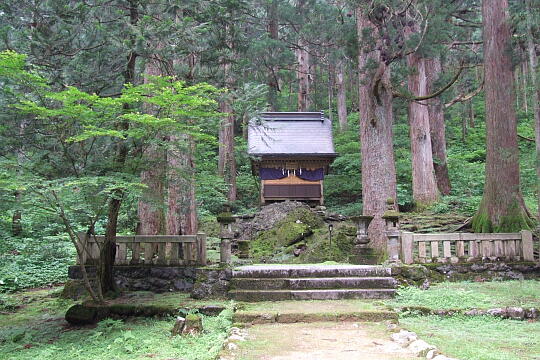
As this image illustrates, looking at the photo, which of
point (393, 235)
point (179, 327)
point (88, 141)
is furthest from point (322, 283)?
point (88, 141)

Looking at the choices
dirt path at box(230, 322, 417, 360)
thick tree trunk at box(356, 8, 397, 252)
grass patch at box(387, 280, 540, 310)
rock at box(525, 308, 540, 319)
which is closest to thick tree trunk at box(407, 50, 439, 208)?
thick tree trunk at box(356, 8, 397, 252)

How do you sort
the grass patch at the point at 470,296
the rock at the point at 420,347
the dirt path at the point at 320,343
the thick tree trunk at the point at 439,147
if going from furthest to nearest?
the thick tree trunk at the point at 439,147 < the grass patch at the point at 470,296 < the dirt path at the point at 320,343 < the rock at the point at 420,347

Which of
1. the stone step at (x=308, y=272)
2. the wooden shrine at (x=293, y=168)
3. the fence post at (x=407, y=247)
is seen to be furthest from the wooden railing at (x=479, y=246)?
the wooden shrine at (x=293, y=168)

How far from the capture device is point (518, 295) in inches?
297

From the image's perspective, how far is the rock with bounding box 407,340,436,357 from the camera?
4469 mm

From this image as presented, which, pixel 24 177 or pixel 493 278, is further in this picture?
pixel 493 278

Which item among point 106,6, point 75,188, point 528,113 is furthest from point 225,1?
point 528,113

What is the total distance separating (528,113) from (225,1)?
949 inches

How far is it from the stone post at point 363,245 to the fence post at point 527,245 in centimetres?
307

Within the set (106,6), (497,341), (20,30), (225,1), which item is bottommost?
(497,341)

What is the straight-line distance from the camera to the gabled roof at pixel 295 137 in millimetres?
19266

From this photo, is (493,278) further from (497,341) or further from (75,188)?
(75,188)

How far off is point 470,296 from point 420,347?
10.5 feet

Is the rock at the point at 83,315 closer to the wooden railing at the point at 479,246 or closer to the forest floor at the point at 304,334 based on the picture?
the forest floor at the point at 304,334
